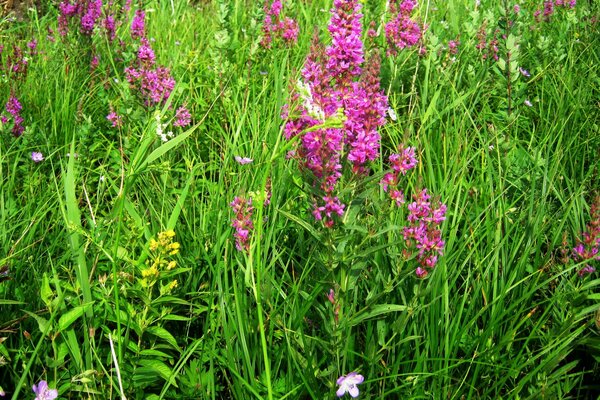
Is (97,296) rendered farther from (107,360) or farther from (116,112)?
(116,112)

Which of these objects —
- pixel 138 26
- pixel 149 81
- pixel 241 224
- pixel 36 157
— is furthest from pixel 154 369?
pixel 138 26

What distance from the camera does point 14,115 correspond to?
2.55m

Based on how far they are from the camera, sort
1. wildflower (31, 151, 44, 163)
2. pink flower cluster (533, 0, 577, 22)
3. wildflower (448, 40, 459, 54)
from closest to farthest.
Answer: wildflower (31, 151, 44, 163)
wildflower (448, 40, 459, 54)
pink flower cluster (533, 0, 577, 22)

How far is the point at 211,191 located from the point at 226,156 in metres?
0.14

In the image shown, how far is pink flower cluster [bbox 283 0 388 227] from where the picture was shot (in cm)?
137

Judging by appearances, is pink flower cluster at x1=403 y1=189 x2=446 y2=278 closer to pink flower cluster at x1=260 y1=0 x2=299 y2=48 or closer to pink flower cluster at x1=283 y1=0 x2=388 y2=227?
pink flower cluster at x1=283 y1=0 x2=388 y2=227

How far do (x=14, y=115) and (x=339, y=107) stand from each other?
170cm

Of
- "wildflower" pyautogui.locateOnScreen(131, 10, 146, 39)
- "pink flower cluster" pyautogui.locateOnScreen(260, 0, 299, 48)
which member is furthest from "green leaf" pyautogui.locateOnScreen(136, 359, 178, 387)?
"pink flower cluster" pyautogui.locateOnScreen(260, 0, 299, 48)

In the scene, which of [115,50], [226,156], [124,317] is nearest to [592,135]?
[226,156]

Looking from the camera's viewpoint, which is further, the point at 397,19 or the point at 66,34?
the point at 66,34

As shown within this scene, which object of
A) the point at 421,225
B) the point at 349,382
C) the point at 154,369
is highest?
the point at 421,225

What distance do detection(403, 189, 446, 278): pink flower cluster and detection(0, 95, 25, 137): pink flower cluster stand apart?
175cm

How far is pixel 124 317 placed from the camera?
1714 millimetres

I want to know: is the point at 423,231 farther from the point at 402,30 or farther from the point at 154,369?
the point at 402,30
